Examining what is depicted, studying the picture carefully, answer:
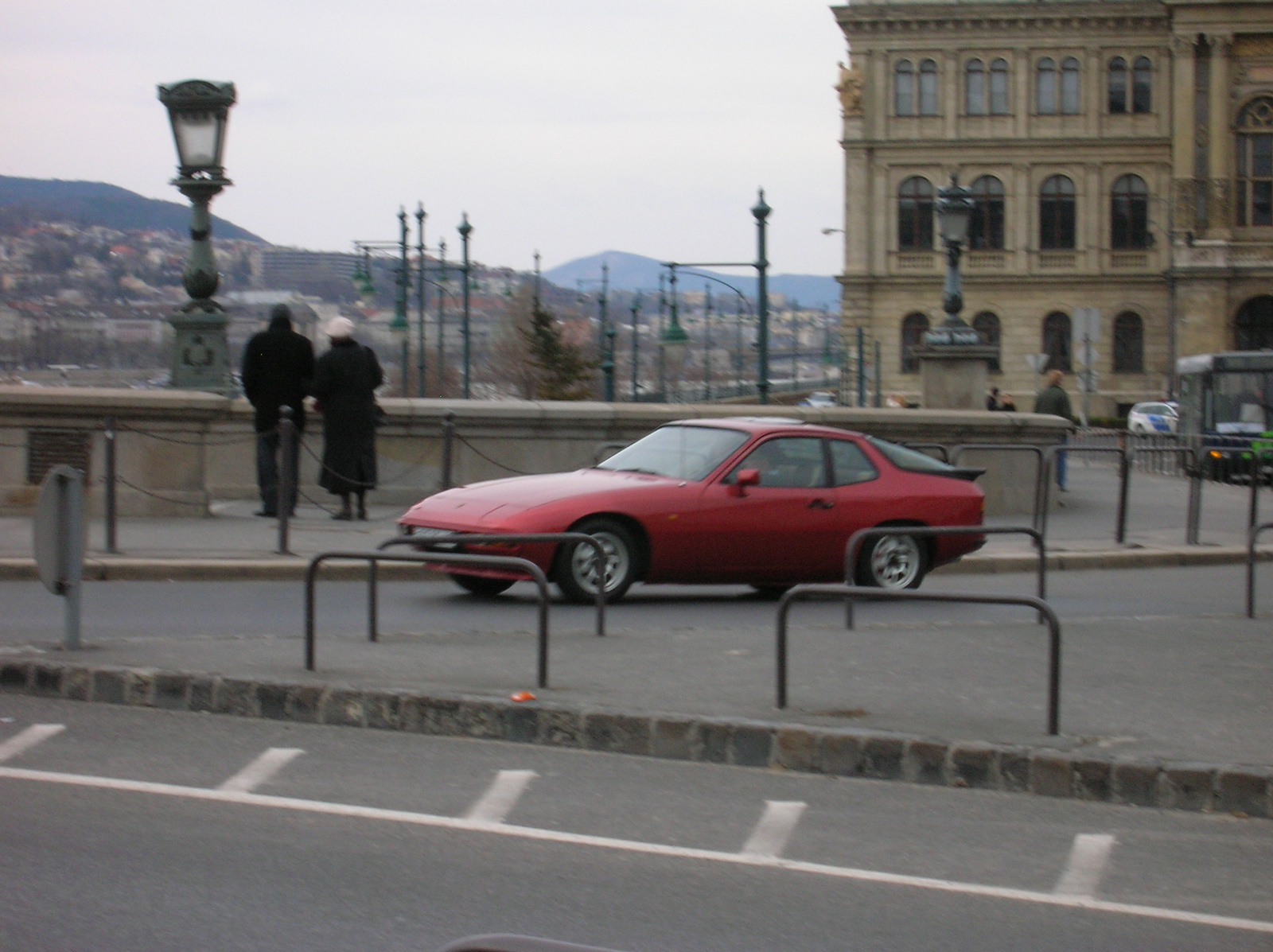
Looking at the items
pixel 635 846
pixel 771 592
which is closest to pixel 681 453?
pixel 771 592

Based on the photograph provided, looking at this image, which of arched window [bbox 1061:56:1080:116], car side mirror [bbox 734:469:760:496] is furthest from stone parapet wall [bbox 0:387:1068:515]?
arched window [bbox 1061:56:1080:116]

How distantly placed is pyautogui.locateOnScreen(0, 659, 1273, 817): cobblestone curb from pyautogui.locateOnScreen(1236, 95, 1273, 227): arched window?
224 feet

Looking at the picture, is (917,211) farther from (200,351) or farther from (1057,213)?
(200,351)

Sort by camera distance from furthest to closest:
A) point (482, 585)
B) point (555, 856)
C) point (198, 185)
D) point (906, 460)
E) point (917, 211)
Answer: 1. point (917, 211)
2. point (198, 185)
3. point (906, 460)
4. point (482, 585)
5. point (555, 856)

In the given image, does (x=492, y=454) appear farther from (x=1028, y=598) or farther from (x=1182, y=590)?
(x=1028, y=598)

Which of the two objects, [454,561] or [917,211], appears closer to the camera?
[454,561]

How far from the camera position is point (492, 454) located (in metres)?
18.2

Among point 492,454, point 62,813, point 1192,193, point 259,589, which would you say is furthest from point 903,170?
point 62,813

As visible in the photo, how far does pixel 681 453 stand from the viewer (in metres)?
13.0

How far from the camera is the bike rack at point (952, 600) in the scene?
7.46 m

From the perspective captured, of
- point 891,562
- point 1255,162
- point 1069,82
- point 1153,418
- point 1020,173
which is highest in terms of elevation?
point 1069,82

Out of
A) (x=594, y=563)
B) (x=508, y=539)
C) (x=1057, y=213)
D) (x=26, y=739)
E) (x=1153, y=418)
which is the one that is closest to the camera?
(x=26, y=739)

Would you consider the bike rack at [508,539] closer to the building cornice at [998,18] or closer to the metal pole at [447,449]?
the metal pole at [447,449]

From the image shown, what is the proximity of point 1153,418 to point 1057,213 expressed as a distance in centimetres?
1726
